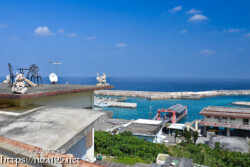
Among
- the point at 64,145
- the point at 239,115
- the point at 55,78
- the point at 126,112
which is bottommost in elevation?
the point at 126,112

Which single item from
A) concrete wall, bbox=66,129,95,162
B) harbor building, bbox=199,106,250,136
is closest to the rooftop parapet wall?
concrete wall, bbox=66,129,95,162

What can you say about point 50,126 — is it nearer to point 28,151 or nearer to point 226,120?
point 28,151

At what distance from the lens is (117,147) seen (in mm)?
13617

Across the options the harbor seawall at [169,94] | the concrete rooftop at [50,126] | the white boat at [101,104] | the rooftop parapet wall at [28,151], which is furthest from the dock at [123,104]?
the rooftop parapet wall at [28,151]

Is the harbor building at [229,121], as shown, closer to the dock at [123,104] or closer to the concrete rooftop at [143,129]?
the concrete rooftop at [143,129]

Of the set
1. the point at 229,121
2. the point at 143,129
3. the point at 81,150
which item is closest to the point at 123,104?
the point at 229,121

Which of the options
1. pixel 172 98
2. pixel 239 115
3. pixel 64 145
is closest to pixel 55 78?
pixel 64 145

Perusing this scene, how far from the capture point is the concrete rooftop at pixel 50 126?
368 centimetres

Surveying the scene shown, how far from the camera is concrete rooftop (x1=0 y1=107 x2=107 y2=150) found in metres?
3.68

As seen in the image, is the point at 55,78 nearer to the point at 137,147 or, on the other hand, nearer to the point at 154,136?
the point at 137,147

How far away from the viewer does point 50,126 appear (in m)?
4.37

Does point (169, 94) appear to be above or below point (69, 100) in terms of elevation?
below

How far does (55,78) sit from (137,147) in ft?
23.3

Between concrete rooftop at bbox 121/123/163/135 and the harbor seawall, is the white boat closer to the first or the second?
the harbor seawall
